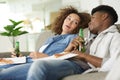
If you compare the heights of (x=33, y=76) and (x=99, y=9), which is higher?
(x=99, y=9)

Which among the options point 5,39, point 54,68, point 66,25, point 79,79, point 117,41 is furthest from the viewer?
point 5,39

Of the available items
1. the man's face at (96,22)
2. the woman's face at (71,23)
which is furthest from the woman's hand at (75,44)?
the woman's face at (71,23)

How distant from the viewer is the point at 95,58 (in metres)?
1.63

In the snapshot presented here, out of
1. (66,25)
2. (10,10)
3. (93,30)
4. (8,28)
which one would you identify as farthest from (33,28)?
(93,30)

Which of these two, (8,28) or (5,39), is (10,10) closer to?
(5,39)

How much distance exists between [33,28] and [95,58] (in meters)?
3.55

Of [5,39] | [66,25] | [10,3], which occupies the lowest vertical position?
[5,39]

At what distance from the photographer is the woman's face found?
220cm

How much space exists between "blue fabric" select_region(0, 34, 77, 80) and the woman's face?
85mm

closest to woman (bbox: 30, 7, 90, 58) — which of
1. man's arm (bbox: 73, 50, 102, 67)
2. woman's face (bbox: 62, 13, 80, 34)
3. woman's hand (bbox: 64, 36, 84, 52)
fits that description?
woman's face (bbox: 62, 13, 80, 34)

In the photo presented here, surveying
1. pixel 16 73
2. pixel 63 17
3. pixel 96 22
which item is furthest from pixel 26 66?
pixel 63 17

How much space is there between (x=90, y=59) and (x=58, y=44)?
1.69 ft

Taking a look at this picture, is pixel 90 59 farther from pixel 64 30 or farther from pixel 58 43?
pixel 64 30

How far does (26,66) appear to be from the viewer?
170 cm
